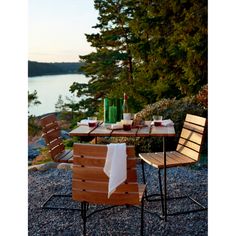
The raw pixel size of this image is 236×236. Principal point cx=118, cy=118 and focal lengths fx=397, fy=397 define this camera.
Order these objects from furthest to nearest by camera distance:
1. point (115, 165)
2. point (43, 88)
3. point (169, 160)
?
point (43, 88) < point (169, 160) < point (115, 165)

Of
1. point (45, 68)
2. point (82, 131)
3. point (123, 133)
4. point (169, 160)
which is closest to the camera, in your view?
point (123, 133)

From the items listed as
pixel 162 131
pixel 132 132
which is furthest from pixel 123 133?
pixel 162 131

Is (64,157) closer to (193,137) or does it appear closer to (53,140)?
(53,140)

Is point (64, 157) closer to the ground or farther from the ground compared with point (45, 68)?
closer to the ground

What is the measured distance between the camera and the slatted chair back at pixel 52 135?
3.45 meters

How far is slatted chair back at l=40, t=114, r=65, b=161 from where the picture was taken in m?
3.45

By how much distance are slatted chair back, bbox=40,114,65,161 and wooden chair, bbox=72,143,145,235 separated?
963 millimetres

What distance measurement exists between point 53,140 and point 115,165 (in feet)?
4.64

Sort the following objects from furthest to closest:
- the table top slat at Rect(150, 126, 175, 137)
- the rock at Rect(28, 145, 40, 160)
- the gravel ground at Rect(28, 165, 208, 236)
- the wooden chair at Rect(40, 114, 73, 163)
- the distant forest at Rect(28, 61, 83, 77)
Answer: the rock at Rect(28, 145, 40, 160) < the distant forest at Rect(28, 61, 83, 77) < the wooden chair at Rect(40, 114, 73, 163) < the table top slat at Rect(150, 126, 175, 137) < the gravel ground at Rect(28, 165, 208, 236)

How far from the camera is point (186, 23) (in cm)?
759

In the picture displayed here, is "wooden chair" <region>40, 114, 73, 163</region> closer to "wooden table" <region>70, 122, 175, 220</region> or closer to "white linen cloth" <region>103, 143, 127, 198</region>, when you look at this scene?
"wooden table" <region>70, 122, 175, 220</region>

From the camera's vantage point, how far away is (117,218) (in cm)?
315

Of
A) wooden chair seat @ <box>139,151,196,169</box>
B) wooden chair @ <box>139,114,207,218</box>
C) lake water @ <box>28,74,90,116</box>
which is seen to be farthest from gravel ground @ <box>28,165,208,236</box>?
lake water @ <box>28,74,90,116</box>
